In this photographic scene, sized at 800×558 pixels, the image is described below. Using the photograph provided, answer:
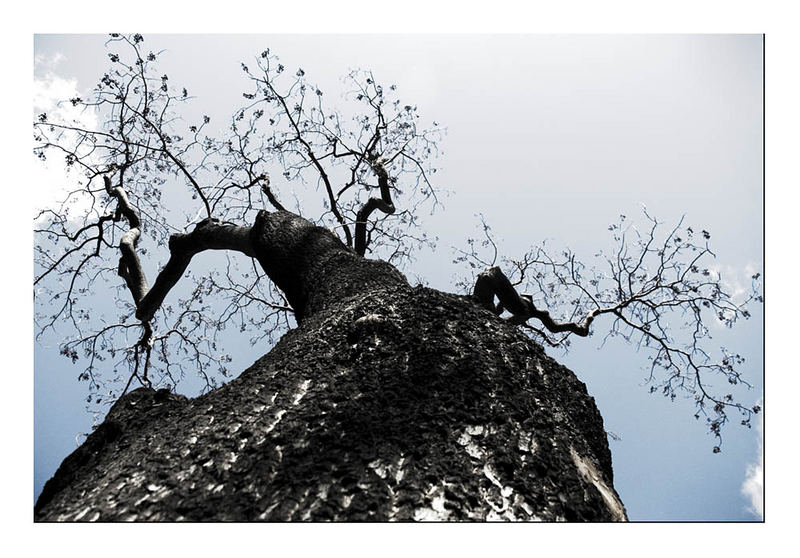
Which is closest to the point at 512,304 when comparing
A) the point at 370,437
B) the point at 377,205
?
the point at 377,205

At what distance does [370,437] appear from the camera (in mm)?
1066

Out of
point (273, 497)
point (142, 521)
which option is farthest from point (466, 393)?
point (142, 521)

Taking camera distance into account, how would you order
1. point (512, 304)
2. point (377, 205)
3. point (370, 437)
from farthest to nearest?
point (377, 205) → point (512, 304) → point (370, 437)

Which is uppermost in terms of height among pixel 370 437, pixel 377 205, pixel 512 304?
pixel 377 205

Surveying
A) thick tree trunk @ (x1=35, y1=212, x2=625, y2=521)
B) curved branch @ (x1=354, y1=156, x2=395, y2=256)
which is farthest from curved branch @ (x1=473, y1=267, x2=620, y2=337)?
curved branch @ (x1=354, y1=156, x2=395, y2=256)

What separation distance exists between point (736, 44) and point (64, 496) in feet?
9.58

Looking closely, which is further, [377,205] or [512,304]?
[377,205]

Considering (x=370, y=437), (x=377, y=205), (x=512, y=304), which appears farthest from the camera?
(x=377, y=205)

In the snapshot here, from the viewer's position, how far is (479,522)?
95cm

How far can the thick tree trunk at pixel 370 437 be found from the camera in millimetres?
947

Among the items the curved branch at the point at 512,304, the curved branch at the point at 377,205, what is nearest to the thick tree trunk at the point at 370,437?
the curved branch at the point at 512,304

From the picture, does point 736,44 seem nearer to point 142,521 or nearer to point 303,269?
point 303,269

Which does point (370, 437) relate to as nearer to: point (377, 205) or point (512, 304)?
point (512, 304)

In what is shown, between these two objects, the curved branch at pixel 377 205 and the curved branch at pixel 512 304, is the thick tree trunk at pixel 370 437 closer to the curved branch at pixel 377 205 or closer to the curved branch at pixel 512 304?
the curved branch at pixel 512 304
